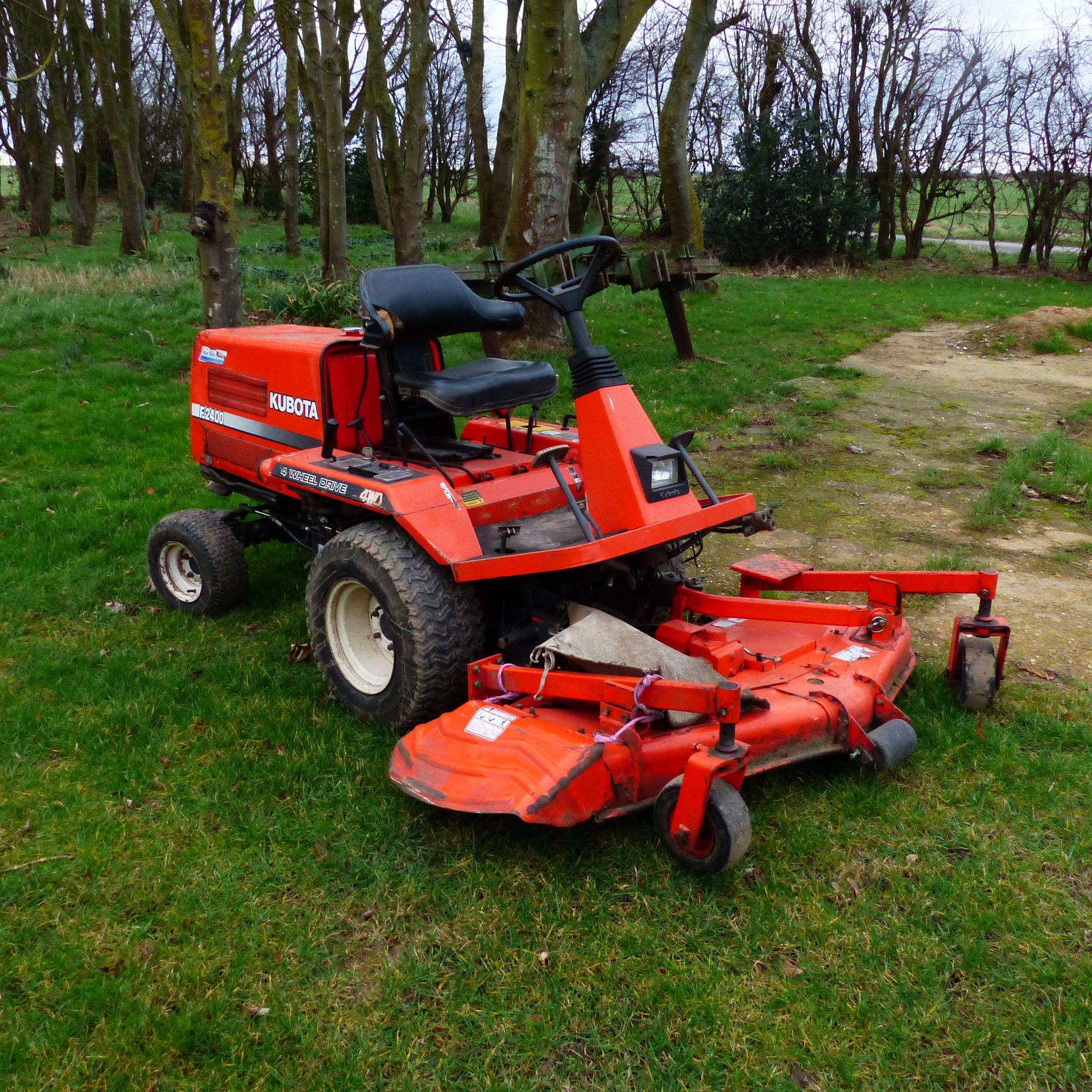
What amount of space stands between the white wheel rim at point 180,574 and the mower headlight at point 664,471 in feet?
8.43

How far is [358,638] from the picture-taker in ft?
12.7

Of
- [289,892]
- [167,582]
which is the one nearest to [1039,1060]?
[289,892]

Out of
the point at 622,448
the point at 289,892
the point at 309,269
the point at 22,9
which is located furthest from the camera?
the point at 22,9

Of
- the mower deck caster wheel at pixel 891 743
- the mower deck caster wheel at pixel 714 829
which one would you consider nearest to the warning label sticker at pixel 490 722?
the mower deck caster wheel at pixel 714 829

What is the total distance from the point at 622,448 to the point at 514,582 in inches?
30.7

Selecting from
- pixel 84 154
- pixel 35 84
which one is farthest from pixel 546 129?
pixel 35 84

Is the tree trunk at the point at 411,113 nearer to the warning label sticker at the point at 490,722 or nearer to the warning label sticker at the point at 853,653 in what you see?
the warning label sticker at the point at 853,653

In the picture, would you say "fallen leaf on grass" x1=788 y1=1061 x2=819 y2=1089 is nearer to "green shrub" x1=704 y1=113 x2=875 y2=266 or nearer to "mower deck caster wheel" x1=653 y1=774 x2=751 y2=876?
"mower deck caster wheel" x1=653 y1=774 x2=751 y2=876

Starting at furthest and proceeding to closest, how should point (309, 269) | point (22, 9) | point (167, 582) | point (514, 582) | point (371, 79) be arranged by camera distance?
point (22, 9) → point (309, 269) → point (371, 79) → point (167, 582) → point (514, 582)

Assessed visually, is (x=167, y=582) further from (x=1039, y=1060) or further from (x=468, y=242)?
(x=468, y=242)

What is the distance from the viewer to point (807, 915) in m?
2.62

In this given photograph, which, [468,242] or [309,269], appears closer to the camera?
[309,269]

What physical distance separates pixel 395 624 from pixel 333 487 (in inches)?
25.7

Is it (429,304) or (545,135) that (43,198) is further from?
(429,304)
